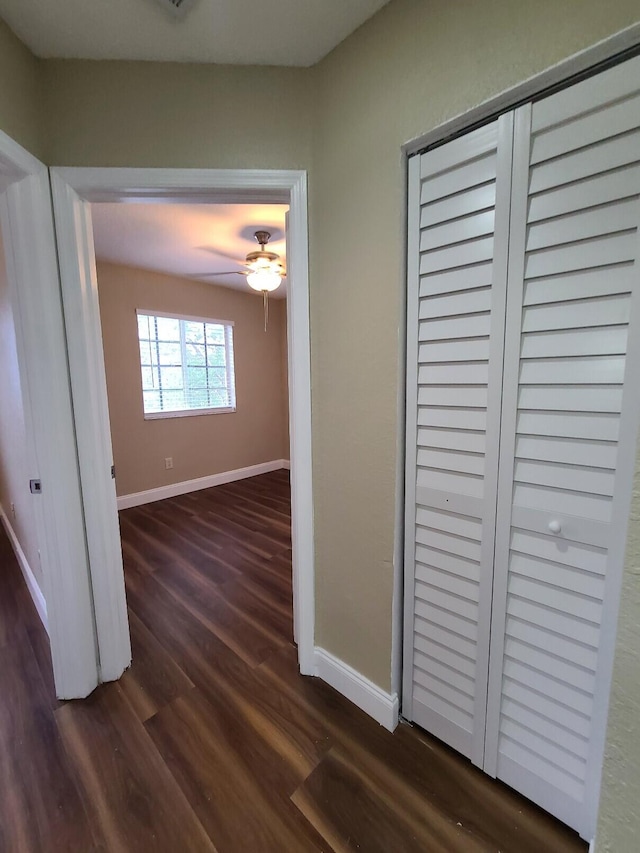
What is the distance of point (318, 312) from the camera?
4.43 ft

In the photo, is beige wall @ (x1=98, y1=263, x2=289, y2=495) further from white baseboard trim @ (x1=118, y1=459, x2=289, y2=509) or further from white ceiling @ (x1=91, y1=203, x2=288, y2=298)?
white ceiling @ (x1=91, y1=203, x2=288, y2=298)

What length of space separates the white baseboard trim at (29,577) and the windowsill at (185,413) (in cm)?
146

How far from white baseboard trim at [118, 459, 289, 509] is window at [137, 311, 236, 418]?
0.79 m

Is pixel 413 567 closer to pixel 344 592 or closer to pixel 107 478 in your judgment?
pixel 344 592

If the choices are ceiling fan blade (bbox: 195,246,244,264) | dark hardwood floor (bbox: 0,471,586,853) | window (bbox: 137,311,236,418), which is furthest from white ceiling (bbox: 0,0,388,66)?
window (bbox: 137,311,236,418)

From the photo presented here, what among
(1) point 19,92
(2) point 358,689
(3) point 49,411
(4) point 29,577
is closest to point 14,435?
(4) point 29,577

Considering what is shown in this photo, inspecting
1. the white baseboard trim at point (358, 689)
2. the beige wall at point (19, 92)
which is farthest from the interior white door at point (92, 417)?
Answer: the white baseboard trim at point (358, 689)

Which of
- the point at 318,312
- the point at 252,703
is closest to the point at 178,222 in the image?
the point at 318,312

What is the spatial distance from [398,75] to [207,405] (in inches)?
147

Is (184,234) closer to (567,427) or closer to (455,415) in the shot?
(455,415)

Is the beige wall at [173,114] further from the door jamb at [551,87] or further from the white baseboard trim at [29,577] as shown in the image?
the white baseboard trim at [29,577]

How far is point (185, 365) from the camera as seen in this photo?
412cm

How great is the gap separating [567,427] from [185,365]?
12.9ft

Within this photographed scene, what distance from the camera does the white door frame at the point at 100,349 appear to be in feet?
4.23
